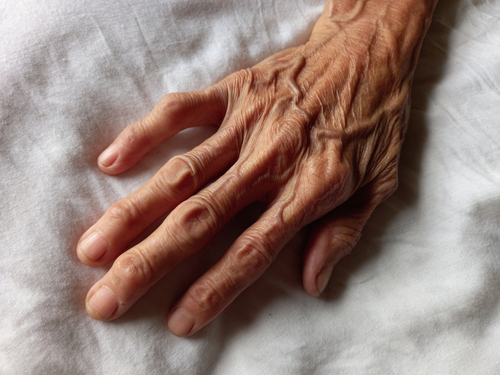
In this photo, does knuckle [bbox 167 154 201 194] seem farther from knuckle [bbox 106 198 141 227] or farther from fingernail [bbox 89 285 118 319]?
fingernail [bbox 89 285 118 319]

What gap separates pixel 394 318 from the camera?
0.78 m

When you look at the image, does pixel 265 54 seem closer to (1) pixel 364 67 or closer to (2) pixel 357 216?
(1) pixel 364 67

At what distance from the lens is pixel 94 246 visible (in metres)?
0.66

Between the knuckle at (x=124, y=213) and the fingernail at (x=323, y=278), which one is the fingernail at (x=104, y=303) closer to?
the knuckle at (x=124, y=213)

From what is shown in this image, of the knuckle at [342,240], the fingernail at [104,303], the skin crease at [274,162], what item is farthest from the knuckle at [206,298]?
the knuckle at [342,240]

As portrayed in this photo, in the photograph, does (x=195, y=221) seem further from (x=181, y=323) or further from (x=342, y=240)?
(x=342, y=240)

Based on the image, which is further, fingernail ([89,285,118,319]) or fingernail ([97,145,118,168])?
fingernail ([97,145,118,168])

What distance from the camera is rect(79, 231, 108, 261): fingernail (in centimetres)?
66

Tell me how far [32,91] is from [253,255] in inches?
23.1

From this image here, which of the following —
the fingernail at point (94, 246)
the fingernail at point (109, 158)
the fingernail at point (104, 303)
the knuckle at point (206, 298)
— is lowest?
the knuckle at point (206, 298)

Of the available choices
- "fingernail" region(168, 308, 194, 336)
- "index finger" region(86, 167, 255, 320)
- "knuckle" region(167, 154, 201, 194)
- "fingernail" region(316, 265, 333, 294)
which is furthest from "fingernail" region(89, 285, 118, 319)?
"fingernail" region(316, 265, 333, 294)

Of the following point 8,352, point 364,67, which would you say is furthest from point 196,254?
point 364,67

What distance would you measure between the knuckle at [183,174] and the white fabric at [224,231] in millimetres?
83

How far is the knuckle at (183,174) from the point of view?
713 millimetres
